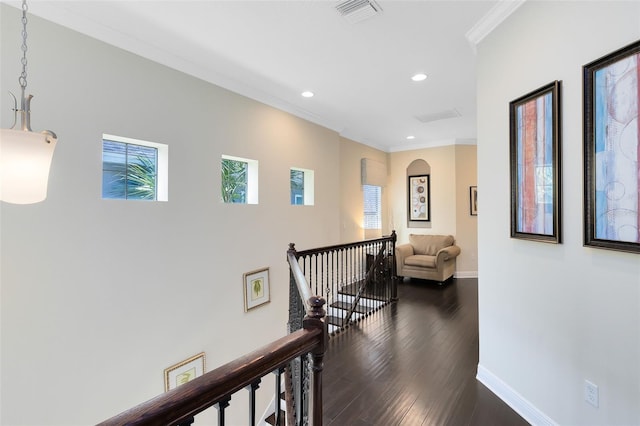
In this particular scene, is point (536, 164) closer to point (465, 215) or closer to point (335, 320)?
point (335, 320)

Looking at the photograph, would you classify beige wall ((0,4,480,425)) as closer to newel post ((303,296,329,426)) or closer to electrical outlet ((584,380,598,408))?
newel post ((303,296,329,426))

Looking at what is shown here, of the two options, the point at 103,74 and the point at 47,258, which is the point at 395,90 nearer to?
the point at 103,74

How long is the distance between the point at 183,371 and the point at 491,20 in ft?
13.3

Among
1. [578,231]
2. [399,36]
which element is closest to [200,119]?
[399,36]

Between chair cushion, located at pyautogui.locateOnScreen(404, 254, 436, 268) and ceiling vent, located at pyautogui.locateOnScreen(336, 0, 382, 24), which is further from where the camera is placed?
chair cushion, located at pyautogui.locateOnScreen(404, 254, 436, 268)

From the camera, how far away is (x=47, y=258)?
2205mm

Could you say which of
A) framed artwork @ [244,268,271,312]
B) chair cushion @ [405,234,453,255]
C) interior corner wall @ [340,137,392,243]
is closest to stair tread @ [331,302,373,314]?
framed artwork @ [244,268,271,312]

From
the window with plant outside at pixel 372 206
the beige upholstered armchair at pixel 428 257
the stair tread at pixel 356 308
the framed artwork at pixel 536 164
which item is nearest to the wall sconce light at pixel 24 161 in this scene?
the framed artwork at pixel 536 164

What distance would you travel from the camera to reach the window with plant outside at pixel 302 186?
15.5 ft

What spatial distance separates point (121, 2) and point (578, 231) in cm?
333

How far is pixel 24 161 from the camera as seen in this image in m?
1.58

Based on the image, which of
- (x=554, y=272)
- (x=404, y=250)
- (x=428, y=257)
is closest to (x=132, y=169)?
(x=554, y=272)

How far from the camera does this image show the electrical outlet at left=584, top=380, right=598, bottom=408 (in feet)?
5.17

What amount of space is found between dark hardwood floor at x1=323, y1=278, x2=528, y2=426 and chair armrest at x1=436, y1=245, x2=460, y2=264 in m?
1.47
